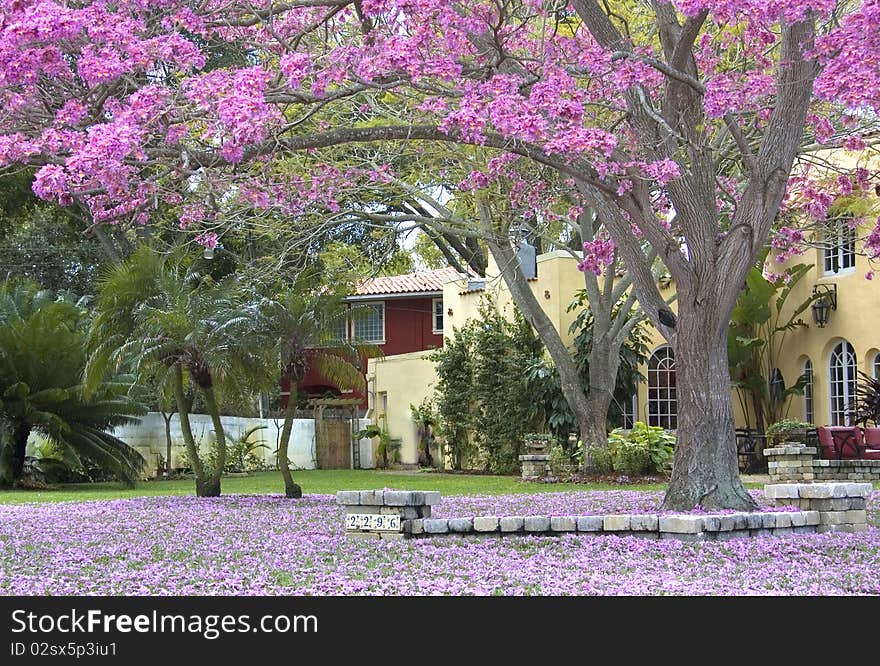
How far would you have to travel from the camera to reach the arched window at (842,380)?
23.0m

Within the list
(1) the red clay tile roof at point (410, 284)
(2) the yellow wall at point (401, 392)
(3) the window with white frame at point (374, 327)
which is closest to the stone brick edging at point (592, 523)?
(2) the yellow wall at point (401, 392)

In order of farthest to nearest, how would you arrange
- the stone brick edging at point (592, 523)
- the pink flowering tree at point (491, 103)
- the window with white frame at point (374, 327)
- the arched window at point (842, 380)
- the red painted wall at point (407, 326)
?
the window with white frame at point (374, 327) → the red painted wall at point (407, 326) → the arched window at point (842, 380) → the stone brick edging at point (592, 523) → the pink flowering tree at point (491, 103)

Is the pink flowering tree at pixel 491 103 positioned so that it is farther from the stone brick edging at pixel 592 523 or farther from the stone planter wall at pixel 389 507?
the stone planter wall at pixel 389 507

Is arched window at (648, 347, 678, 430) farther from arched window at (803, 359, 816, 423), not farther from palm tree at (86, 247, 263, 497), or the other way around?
palm tree at (86, 247, 263, 497)

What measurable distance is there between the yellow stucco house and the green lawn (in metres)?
4.08

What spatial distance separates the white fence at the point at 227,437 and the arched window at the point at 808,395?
13391 millimetres

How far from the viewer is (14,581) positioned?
7.94 metres

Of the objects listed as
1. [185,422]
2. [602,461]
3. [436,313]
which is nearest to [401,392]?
[436,313]

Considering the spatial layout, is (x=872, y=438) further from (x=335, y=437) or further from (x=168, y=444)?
(x=335, y=437)

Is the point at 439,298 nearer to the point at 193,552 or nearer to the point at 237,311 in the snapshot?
the point at 237,311

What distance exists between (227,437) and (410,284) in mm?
10451

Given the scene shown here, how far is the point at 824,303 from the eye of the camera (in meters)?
23.2

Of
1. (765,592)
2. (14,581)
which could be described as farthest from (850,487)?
(14,581)

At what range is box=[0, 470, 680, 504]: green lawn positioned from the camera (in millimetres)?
18750
